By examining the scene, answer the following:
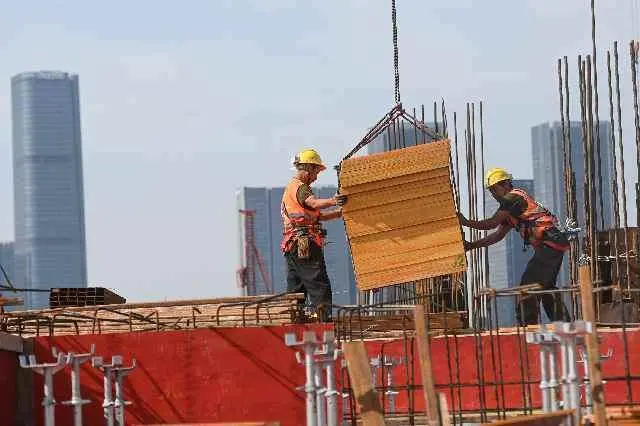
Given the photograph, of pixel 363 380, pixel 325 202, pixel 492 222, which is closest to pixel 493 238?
pixel 492 222

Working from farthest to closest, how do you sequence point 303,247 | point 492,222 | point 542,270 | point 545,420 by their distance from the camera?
point 542,270 < point 492,222 < point 303,247 < point 545,420

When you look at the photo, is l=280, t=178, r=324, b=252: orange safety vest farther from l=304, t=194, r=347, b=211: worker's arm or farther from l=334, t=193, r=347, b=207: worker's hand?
l=334, t=193, r=347, b=207: worker's hand

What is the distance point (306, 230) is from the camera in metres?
21.6

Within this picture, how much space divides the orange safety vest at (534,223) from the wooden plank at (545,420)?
828cm

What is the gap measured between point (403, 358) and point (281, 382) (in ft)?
5.06

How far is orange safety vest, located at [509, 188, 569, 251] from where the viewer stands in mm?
23547

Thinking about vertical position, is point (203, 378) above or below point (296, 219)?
below

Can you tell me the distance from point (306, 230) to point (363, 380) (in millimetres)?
6619

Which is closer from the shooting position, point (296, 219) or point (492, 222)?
point (296, 219)

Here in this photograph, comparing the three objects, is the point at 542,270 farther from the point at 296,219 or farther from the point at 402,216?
the point at 296,219

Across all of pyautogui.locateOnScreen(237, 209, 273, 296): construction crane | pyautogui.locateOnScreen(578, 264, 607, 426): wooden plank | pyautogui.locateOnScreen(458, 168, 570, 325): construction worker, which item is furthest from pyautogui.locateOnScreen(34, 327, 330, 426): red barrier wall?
pyautogui.locateOnScreen(237, 209, 273, 296): construction crane

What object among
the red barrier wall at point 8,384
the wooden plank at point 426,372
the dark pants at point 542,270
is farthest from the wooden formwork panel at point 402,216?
the wooden plank at point 426,372

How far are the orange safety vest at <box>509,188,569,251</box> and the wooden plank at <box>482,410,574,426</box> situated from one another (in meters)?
8.28

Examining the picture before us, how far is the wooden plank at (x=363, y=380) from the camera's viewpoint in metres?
15.0
